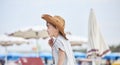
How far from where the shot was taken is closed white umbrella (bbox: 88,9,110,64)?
29.4 ft

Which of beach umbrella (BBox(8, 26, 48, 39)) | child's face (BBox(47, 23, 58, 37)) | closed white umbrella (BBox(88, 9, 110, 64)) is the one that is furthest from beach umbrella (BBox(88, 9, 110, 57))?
beach umbrella (BBox(8, 26, 48, 39))

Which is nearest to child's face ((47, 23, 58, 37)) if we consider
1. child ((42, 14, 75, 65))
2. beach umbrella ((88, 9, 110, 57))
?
child ((42, 14, 75, 65))

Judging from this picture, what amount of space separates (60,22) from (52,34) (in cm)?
15

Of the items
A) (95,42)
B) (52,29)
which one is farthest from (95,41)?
(52,29)

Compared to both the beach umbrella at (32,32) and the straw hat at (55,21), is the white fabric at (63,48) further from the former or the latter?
the beach umbrella at (32,32)

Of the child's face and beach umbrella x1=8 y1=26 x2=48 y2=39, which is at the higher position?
beach umbrella x1=8 y1=26 x2=48 y2=39

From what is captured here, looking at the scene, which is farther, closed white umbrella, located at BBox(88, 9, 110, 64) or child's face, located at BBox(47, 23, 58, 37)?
closed white umbrella, located at BBox(88, 9, 110, 64)

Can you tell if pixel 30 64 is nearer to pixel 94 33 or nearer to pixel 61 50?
pixel 94 33

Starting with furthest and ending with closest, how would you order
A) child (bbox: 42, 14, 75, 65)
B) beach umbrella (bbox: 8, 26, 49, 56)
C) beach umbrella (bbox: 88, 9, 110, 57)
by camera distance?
1. beach umbrella (bbox: 8, 26, 49, 56)
2. beach umbrella (bbox: 88, 9, 110, 57)
3. child (bbox: 42, 14, 75, 65)

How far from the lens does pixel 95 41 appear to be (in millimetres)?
9234

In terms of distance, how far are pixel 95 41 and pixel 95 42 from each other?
24 mm

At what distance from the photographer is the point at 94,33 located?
375 inches

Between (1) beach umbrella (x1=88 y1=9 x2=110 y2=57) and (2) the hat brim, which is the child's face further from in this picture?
(1) beach umbrella (x1=88 y1=9 x2=110 y2=57)

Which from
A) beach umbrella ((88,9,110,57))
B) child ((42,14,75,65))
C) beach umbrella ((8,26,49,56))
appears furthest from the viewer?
beach umbrella ((8,26,49,56))
